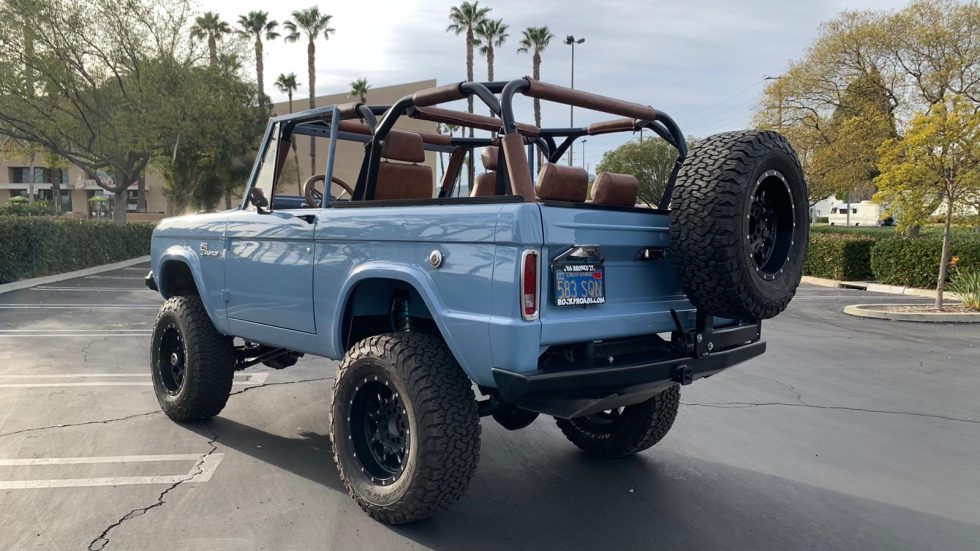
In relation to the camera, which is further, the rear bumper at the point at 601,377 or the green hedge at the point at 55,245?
the green hedge at the point at 55,245

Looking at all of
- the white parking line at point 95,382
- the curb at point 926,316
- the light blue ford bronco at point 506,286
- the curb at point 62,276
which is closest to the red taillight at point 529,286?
the light blue ford bronco at point 506,286

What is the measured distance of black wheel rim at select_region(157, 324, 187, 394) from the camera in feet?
18.2

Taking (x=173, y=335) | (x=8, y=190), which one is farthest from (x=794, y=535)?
(x=8, y=190)

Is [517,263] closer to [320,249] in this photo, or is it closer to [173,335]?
[320,249]

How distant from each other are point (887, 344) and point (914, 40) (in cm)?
2324

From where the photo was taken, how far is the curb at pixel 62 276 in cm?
1528

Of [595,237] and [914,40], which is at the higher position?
Answer: [914,40]

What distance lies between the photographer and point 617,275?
11.7 ft

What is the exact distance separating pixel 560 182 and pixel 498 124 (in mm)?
1570

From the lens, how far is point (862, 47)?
29.1 meters

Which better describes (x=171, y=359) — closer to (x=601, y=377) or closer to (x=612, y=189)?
(x=612, y=189)

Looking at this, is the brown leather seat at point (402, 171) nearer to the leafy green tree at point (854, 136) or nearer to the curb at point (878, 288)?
the curb at point (878, 288)

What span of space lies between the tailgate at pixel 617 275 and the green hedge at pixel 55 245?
1637 centimetres

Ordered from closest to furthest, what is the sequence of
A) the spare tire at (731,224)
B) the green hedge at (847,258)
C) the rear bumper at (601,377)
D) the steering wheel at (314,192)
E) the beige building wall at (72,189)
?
the rear bumper at (601,377) → the spare tire at (731,224) → the steering wheel at (314,192) → the green hedge at (847,258) → the beige building wall at (72,189)
